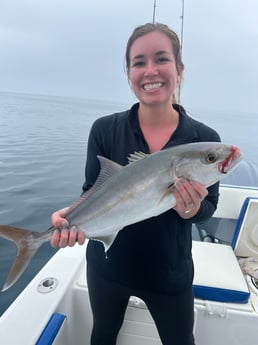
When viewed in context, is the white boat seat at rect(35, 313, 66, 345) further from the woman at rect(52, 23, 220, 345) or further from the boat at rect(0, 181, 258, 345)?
the woman at rect(52, 23, 220, 345)

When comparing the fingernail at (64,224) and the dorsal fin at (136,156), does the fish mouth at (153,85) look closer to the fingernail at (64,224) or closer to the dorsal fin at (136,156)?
the dorsal fin at (136,156)

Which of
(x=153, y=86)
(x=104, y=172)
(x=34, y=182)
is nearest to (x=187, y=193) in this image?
(x=104, y=172)

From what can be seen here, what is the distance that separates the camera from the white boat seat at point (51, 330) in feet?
6.08

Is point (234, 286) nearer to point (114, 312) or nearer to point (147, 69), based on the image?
point (114, 312)

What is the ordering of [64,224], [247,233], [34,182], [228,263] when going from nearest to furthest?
[64,224]
[228,263]
[247,233]
[34,182]

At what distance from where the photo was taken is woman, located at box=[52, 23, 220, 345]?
1678mm

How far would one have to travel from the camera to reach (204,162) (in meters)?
1.50

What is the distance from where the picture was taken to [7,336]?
5.98 ft

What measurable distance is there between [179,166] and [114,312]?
113 cm

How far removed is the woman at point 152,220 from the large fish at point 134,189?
5.3 inches

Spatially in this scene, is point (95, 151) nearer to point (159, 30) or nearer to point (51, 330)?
point (159, 30)

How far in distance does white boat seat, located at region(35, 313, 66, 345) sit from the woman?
383mm

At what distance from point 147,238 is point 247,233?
2031 millimetres

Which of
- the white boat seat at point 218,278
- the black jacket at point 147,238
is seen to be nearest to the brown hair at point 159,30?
the black jacket at point 147,238
